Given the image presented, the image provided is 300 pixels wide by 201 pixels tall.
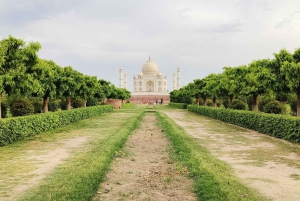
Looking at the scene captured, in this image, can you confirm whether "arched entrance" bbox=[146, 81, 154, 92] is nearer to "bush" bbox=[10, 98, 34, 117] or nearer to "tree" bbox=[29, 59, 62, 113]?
"bush" bbox=[10, 98, 34, 117]

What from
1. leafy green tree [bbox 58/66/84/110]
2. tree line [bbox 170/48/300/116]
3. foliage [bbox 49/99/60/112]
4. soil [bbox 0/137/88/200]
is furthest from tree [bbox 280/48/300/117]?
foliage [bbox 49/99/60/112]

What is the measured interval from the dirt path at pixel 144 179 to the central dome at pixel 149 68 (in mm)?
87003

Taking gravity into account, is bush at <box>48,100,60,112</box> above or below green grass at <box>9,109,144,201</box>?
Answer: above

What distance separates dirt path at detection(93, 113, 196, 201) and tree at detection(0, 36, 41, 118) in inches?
223

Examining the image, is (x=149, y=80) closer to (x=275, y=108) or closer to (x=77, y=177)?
(x=275, y=108)

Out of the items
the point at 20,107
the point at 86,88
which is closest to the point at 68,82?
the point at 86,88

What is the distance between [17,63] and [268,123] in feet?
33.1

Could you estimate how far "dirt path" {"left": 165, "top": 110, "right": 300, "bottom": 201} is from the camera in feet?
16.5

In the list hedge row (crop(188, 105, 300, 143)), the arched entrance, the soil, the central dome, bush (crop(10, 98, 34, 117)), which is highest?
the central dome

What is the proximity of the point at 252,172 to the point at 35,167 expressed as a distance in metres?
4.53

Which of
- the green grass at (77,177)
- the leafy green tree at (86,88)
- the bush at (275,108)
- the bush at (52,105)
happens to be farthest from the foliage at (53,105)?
the green grass at (77,177)

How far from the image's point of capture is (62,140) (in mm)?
10461

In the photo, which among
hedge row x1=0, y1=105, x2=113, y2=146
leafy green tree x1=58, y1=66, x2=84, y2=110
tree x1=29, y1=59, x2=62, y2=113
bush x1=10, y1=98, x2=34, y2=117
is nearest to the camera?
hedge row x1=0, y1=105, x2=113, y2=146

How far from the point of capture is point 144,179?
5.55m
